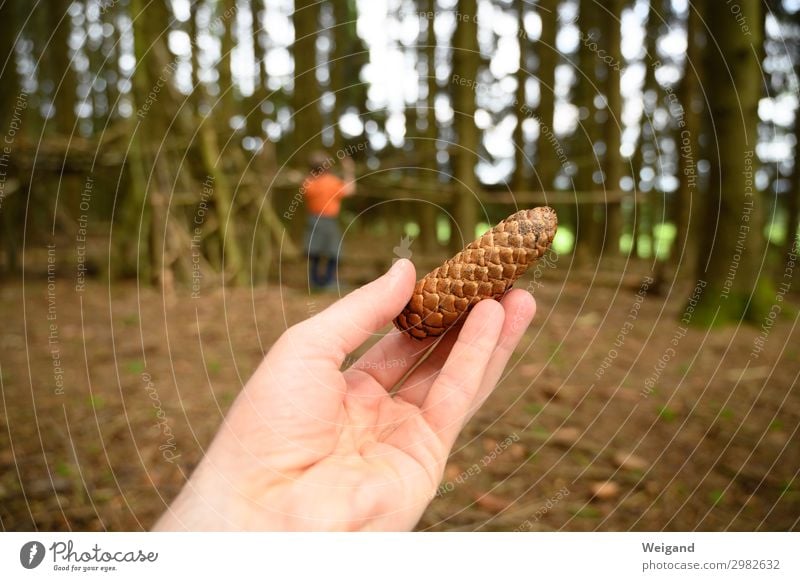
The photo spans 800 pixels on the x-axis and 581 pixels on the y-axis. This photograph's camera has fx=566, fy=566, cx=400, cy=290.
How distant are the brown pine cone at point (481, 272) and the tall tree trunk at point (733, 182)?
9.24ft

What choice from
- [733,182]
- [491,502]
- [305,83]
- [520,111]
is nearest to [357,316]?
[491,502]

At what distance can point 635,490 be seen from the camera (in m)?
1.88

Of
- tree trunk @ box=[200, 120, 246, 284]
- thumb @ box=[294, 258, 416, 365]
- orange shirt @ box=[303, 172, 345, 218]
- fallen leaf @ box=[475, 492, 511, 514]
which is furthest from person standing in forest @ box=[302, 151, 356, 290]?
thumb @ box=[294, 258, 416, 365]

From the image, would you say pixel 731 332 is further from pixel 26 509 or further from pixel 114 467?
pixel 26 509

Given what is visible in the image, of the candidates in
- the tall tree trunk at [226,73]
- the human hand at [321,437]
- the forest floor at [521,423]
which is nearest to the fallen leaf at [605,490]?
the forest floor at [521,423]

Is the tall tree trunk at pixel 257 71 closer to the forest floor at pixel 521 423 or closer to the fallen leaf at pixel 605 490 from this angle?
the forest floor at pixel 521 423

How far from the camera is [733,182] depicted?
11.1 ft

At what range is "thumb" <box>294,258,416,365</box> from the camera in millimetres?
1143

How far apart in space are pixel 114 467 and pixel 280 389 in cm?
122

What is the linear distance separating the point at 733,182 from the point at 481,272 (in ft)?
9.80

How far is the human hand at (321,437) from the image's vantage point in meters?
1.16

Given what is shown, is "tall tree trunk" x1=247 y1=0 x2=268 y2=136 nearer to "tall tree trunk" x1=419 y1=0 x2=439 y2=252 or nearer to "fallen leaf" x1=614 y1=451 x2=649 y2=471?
"tall tree trunk" x1=419 y1=0 x2=439 y2=252

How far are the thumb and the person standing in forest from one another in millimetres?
3221
